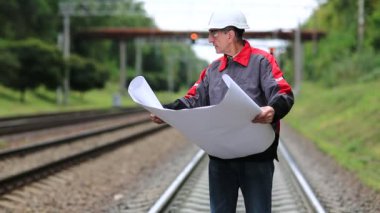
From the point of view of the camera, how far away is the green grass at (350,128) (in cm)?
1429

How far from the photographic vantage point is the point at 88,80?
5609 centimetres

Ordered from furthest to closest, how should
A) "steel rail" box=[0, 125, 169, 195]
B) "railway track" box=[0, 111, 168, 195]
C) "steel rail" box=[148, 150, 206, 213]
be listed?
"railway track" box=[0, 111, 168, 195], "steel rail" box=[0, 125, 169, 195], "steel rail" box=[148, 150, 206, 213]

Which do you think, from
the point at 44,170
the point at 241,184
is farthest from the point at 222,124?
the point at 44,170

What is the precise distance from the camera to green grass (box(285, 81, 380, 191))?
563 inches

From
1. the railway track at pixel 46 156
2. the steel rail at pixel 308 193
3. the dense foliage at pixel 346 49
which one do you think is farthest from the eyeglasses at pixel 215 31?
the dense foliage at pixel 346 49

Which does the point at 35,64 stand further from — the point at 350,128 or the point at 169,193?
the point at 169,193

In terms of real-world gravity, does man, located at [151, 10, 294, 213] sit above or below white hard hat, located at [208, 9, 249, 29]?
below

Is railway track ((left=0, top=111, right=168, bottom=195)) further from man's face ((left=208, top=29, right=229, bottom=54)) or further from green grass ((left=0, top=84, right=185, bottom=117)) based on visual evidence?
green grass ((left=0, top=84, right=185, bottom=117))

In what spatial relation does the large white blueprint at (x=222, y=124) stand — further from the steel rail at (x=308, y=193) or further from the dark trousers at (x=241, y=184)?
the steel rail at (x=308, y=193)

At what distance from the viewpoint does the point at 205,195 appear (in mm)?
9141

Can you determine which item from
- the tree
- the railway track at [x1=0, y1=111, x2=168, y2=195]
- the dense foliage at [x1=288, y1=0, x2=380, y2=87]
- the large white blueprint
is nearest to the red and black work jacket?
the large white blueprint

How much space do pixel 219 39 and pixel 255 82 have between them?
363 mm

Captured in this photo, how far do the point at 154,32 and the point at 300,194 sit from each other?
Result: 6700 cm

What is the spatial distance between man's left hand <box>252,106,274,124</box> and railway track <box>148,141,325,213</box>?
3717mm
